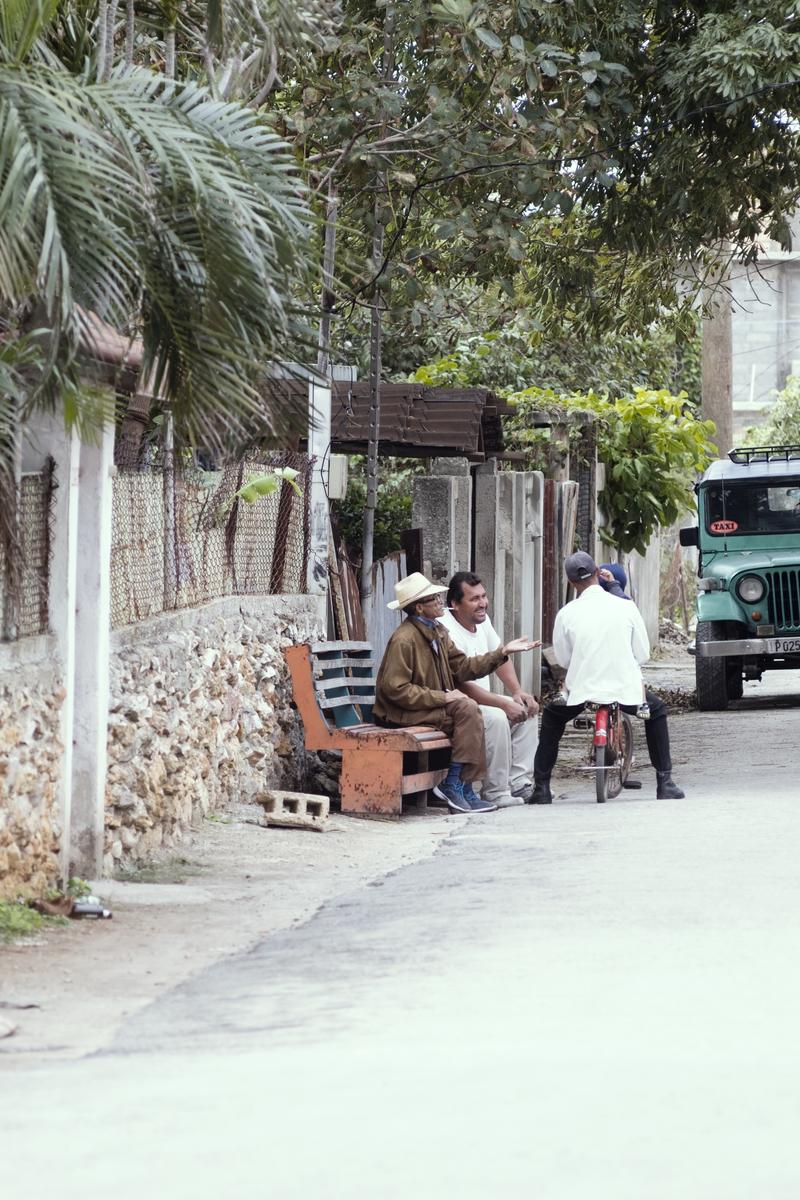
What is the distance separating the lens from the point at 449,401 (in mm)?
15742

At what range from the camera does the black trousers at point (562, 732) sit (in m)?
12.2

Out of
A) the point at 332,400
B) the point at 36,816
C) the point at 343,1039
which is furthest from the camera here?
the point at 332,400

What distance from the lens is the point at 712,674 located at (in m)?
19.1

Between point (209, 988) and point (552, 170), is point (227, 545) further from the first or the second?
point (209, 988)

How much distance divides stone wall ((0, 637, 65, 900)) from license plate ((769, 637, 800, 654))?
11.4 metres

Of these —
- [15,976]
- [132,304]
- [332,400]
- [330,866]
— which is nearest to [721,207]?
[332,400]


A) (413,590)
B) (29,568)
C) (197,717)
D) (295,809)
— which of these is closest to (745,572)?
(413,590)

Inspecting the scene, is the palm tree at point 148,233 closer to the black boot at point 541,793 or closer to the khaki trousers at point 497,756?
the khaki trousers at point 497,756

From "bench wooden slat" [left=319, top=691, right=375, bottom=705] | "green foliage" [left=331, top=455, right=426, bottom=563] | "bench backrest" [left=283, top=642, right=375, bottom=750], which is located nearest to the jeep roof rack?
"green foliage" [left=331, top=455, right=426, bottom=563]

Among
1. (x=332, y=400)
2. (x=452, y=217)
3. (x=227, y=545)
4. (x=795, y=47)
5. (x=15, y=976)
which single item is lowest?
(x=15, y=976)

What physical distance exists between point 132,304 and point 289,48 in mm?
4476

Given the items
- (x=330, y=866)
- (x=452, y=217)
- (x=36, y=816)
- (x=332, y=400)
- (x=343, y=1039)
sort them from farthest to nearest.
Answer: (x=332, y=400) < (x=452, y=217) < (x=330, y=866) < (x=36, y=816) < (x=343, y=1039)

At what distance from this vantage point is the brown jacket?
12133 mm

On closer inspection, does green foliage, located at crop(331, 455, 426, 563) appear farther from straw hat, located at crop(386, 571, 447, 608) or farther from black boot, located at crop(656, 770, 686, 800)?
black boot, located at crop(656, 770, 686, 800)
